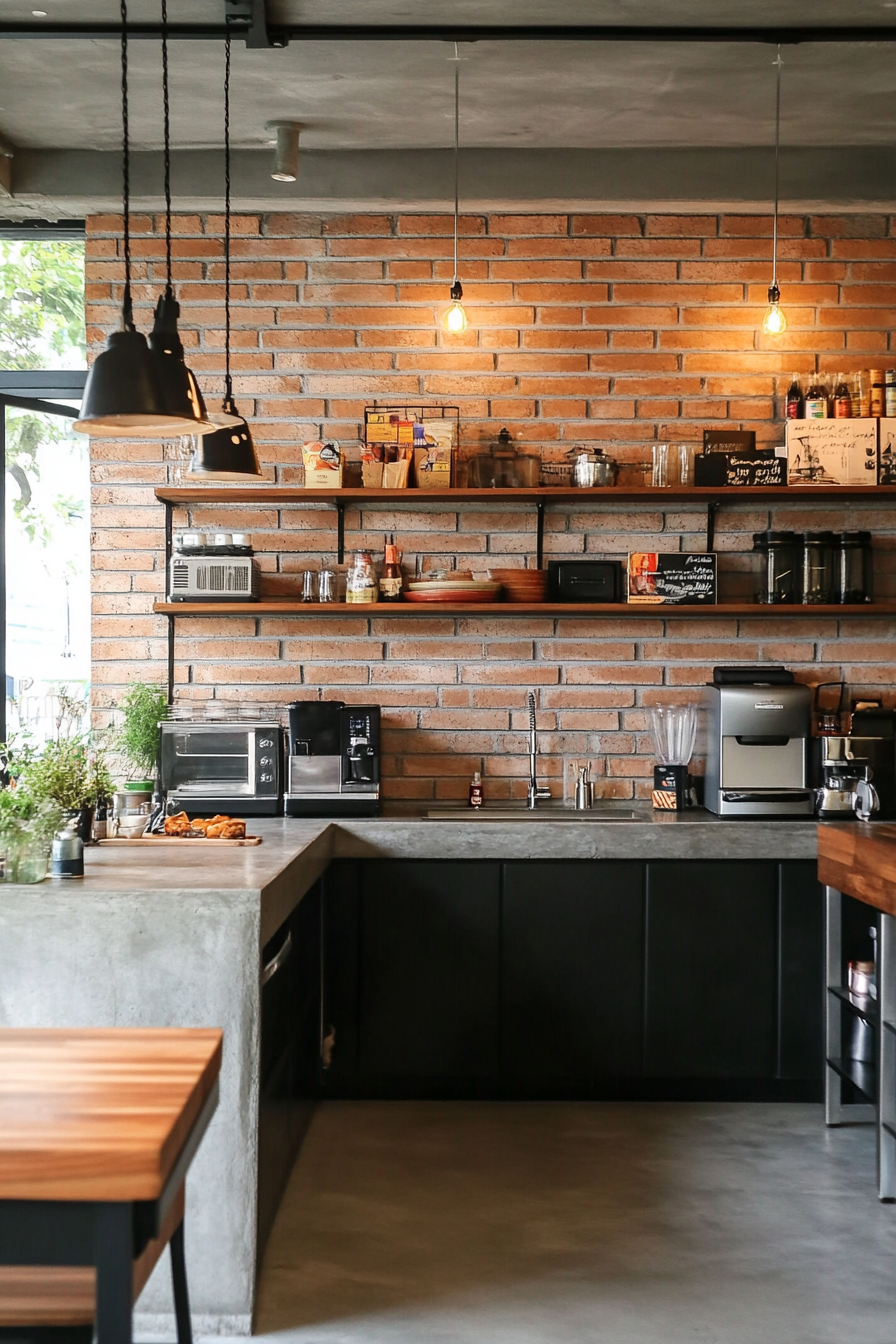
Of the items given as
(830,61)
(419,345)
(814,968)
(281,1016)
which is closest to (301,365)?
(419,345)

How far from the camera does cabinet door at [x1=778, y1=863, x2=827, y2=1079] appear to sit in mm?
3758

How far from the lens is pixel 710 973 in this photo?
3.77m

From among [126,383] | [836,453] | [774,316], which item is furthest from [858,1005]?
[126,383]

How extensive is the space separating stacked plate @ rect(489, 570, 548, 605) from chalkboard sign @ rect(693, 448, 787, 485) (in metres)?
0.63

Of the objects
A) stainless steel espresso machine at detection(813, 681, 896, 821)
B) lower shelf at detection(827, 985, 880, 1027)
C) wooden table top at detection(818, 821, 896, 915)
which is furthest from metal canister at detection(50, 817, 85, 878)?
stainless steel espresso machine at detection(813, 681, 896, 821)

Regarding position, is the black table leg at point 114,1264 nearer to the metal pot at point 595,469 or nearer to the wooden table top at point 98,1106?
the wooden table top at point 98,1106

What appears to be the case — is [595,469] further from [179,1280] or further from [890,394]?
[179,1280]

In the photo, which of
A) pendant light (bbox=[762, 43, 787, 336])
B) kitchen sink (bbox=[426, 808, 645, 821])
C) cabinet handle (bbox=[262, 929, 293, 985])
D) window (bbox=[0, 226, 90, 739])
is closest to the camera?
cabinet handle (bbox=[262, 929, 293, 985])

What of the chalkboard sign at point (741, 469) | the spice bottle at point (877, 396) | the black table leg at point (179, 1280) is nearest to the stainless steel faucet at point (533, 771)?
the chalkboard sign at point (741, 469)

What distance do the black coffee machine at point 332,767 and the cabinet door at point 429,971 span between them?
0.90 feet

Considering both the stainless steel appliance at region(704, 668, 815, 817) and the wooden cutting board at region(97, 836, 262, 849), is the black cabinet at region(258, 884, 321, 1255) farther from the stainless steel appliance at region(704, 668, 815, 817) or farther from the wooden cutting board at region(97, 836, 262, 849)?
the stainless steel appliance at region(704, 668, 815, 817)

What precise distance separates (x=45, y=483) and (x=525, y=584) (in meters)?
1.80

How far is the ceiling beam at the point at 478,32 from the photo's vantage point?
3.26m

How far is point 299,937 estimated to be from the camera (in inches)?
130
